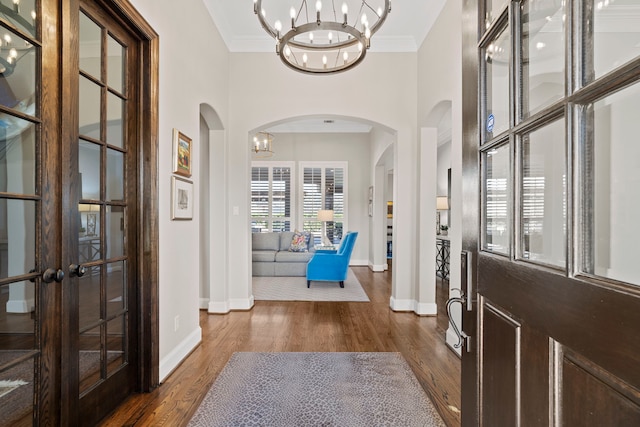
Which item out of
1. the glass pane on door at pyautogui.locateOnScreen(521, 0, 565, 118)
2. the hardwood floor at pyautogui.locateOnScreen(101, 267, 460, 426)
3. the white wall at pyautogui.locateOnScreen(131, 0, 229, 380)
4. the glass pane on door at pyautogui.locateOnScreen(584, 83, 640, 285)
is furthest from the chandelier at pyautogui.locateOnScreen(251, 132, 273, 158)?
the glass pane on door at pyautogui.locateOnScreen(584, 83, 640, 285)

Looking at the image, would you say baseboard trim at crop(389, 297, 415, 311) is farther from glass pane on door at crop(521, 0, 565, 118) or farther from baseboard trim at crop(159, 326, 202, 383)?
glass pane on door at crop(521, 0, 565, 118)

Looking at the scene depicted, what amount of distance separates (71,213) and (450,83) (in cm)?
312

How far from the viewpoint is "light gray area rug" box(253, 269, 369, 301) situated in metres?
4.62

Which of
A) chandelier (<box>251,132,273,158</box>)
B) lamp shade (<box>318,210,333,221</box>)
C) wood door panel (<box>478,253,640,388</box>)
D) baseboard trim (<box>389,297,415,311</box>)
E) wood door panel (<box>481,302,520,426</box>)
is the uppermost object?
chandelier (<box>251,132,273,158</box>)

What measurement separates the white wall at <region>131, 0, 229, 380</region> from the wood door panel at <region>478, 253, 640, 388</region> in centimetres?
222

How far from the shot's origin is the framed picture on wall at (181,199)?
96.5 inches

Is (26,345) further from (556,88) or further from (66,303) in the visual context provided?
(556,88)

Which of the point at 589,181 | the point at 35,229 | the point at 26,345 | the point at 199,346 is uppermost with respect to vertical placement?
the point at 589,181

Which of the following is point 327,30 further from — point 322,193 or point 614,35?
point 322,193

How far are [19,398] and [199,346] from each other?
1.66 meters

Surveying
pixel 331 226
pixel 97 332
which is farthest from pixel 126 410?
pixel 331 226

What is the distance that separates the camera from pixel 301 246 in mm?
6543

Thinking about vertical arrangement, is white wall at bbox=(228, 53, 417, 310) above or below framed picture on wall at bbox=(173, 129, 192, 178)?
above

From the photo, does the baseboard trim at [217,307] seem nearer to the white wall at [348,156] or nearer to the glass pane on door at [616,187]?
the glass pane on door at [616,187]
